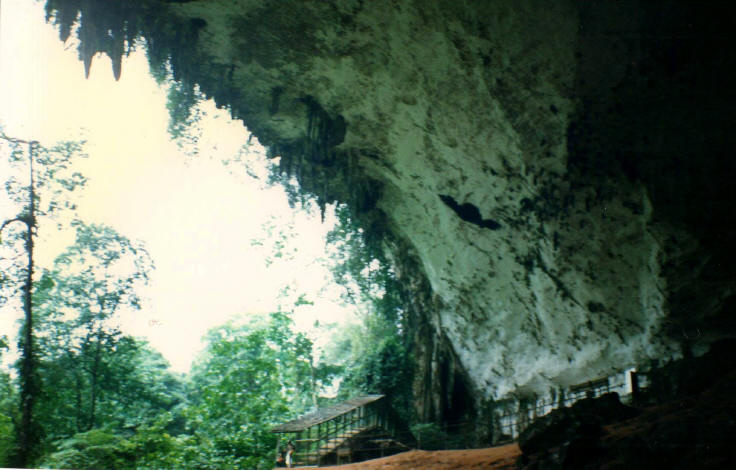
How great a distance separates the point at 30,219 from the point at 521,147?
616 cm

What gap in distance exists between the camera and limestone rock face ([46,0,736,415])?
4.96 meters

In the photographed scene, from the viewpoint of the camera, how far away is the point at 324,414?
6.91m

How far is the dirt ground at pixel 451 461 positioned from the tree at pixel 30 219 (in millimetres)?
3637

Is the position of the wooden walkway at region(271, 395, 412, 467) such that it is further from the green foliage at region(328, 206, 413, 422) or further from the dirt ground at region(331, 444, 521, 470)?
the dirt ground at region(331, 444, 521, 470)

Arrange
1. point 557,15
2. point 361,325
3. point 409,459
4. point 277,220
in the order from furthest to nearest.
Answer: point 361,325 → point 277,220 → point 409,459 → point 557,15

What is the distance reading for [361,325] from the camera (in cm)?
897

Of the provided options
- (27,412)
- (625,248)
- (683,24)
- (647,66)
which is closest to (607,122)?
(647,66)

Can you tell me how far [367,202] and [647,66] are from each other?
17.5 ft

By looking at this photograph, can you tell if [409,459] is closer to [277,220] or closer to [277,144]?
[277,220]

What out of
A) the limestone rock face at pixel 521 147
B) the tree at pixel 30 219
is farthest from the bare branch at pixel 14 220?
the limestone rock face at pixel 521 147

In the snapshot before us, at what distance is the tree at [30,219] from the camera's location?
5.23 meters

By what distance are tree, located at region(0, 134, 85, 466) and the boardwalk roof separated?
9.12ft

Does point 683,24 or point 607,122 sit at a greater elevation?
point 683,24

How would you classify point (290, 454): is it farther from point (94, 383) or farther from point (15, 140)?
point (15, 140)
